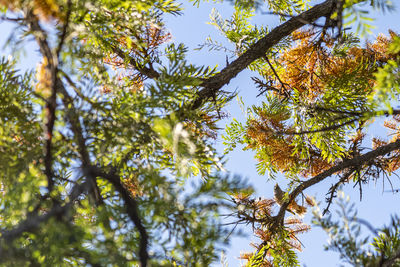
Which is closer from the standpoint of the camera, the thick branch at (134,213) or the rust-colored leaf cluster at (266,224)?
the thick branch at (134,213)

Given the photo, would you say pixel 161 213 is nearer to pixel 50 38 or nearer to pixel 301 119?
pixel 50 38

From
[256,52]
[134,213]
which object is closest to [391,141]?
[256,52]

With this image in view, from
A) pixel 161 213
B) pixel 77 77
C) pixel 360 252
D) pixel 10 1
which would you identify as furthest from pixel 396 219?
pixel 10 1

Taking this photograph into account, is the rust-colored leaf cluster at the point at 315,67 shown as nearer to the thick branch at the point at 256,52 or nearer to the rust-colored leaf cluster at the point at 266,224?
the thick branch at the point at 256,52

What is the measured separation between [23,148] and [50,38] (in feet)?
1.03

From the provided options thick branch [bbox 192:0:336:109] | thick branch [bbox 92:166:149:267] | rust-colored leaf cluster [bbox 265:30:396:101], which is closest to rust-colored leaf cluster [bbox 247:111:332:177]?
rust-colored leaf cluster [bbox 265:30:396:101]

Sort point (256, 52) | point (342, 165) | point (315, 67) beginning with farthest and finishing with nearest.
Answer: point (315, 67), point (342, 165), point (256, 52)

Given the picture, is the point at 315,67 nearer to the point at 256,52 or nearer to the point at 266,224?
the point at 256,52

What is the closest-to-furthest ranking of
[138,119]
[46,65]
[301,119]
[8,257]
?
[8,257] < [46,65] < [138,119] < [301,119]

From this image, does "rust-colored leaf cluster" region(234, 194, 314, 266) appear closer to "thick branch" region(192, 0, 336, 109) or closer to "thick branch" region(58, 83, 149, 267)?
"thick branch" region(192, 0, 336, 109)

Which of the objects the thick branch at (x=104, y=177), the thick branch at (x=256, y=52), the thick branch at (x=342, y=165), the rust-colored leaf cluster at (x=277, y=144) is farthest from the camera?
the rust-colored leaf cluster at (x=277, y=144)

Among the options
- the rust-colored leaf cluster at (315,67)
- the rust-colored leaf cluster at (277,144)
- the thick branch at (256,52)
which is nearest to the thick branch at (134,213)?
the thick branch at (256,52)

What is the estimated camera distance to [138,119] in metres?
0.97

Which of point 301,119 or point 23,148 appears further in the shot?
point 301,119
